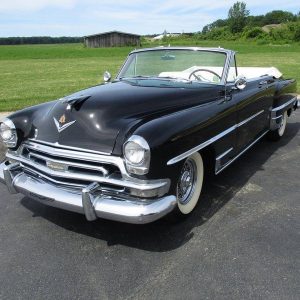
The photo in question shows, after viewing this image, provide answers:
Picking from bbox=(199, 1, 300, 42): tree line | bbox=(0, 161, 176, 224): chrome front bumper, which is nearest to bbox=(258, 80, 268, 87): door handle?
bbox=(0, 161, 176, 224): chrome front bumper

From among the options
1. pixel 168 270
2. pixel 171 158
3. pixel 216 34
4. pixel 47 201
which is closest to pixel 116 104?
pixel 171 158

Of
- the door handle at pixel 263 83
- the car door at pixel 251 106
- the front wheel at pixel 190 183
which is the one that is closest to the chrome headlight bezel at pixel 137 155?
the front wheel at pixel 190 183

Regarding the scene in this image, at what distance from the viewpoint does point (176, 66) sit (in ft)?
15.7

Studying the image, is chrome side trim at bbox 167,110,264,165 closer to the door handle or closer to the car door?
the car door

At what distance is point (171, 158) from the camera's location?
3133 mm

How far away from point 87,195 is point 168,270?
0.80 m

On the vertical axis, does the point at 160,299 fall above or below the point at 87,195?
below

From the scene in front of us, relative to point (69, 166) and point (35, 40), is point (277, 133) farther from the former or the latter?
point (35, 40)

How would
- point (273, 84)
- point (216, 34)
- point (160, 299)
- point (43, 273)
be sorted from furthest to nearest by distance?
point (216, 34) < point (273, 84) < point (43, 273) < point (160, 299)

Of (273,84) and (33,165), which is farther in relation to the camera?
A: (273,84)

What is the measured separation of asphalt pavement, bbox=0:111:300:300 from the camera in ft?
8.93

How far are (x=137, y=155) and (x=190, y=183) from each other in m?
0.95

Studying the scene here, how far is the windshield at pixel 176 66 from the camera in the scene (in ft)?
15.1

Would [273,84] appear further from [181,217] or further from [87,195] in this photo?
[87,195]
